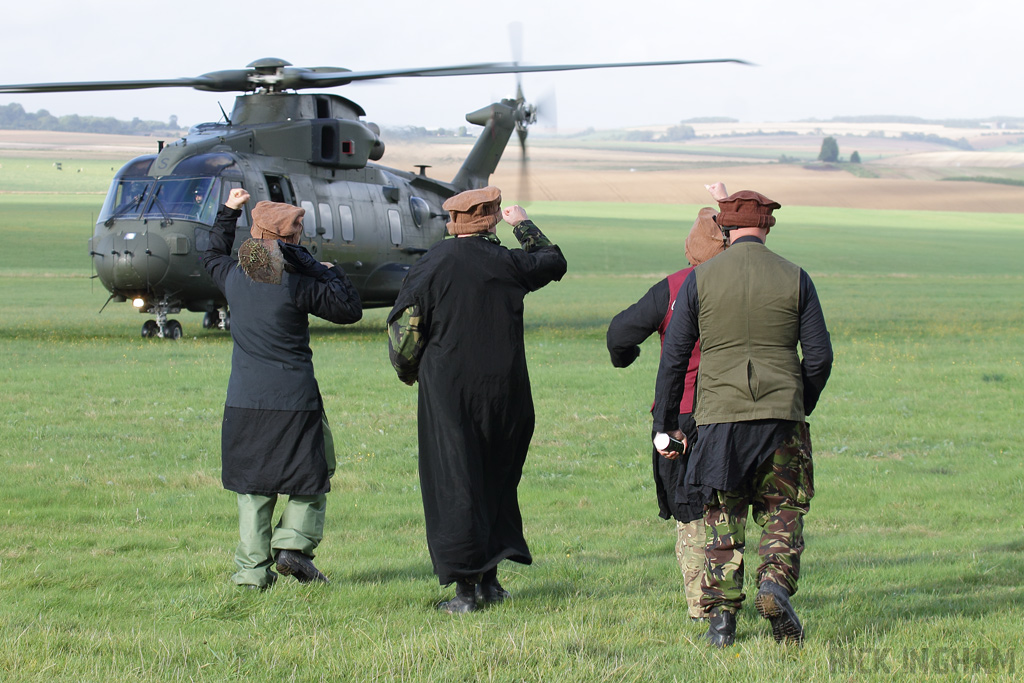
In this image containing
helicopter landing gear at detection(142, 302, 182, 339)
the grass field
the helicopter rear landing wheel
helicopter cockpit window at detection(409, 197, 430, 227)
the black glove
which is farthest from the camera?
helicopter cockpit window at detection(409, 197, 430, 227)

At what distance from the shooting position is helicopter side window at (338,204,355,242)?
19.5 meters

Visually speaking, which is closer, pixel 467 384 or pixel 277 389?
pixel 467 384

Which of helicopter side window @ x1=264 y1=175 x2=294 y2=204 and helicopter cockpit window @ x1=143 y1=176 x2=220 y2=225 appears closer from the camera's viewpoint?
helicopter cockpit window @ x1=143 y1=176 x2=220 y2=225

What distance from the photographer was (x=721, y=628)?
4.76 m

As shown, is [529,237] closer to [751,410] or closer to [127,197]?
[751,410]

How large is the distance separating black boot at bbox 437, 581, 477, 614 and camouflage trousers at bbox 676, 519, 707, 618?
3.20 feet

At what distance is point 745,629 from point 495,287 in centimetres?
189

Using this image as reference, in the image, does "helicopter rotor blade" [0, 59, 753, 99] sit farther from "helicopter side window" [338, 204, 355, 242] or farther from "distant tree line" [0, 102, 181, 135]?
"distant tree line" [0, 102, 181, 135]

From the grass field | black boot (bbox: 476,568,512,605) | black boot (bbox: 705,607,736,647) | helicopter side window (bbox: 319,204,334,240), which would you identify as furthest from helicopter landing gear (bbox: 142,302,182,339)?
black boot (bbox: 705,607,736,647)

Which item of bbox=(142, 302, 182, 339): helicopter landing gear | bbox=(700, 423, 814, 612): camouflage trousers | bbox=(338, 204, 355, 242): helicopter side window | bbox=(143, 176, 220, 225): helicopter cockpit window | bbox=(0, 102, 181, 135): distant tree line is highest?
bbox=(0, 102, 181, 135): distant tree line

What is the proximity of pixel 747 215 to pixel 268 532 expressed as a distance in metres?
2.75

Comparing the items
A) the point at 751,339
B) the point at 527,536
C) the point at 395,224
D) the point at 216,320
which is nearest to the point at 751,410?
the point at 751,339

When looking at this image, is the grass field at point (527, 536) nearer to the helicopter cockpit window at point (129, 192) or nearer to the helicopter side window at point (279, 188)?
the helicopter cockpit window at point (129, 192)

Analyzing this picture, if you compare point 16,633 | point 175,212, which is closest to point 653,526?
point 16,633
